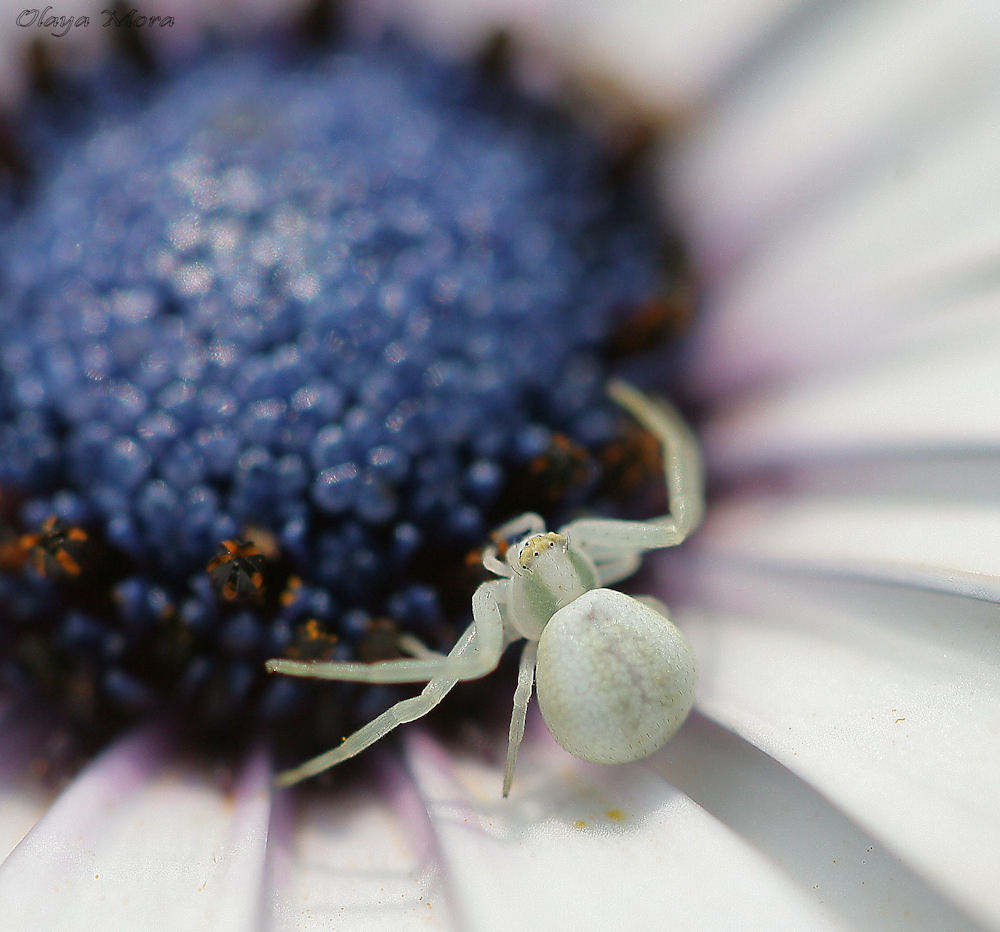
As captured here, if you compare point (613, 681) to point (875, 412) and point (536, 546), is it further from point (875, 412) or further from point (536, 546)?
point (875, 412)

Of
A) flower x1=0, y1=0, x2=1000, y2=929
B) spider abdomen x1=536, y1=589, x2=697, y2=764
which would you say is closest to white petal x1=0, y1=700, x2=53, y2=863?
flower x1=0, y1=0, x2=1000, y2=929

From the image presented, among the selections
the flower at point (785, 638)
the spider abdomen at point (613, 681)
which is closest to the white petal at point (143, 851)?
the flower at point (785, 638)

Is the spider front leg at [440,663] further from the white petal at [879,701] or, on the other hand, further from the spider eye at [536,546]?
the white petal at [879,701]

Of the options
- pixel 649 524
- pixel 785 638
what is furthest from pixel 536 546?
pixel 785 638

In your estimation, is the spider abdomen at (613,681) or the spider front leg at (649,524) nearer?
the spider abdomen at (613,681)

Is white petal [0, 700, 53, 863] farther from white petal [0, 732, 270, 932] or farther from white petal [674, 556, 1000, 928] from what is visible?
white petal [674, 556, 1000, 928]

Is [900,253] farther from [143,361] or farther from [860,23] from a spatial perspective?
[143,361]
